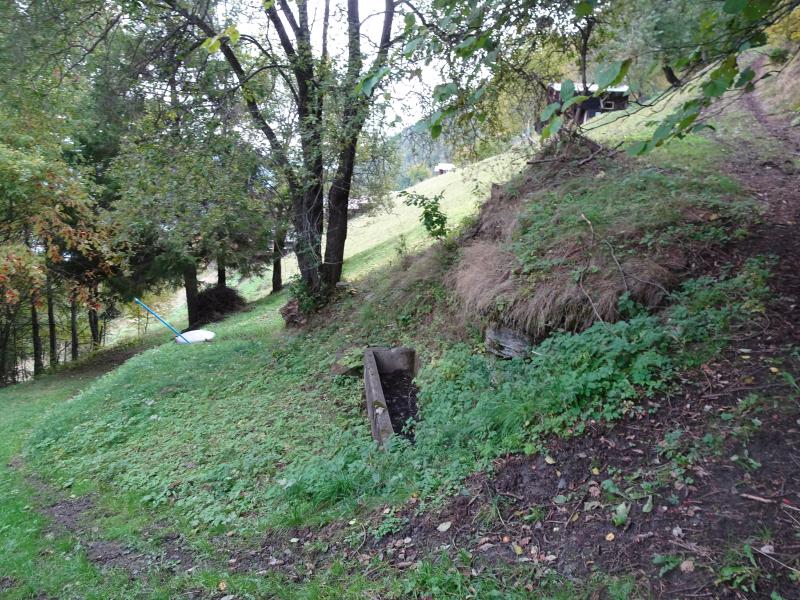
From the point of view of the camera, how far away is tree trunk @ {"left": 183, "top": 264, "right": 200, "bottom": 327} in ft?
63.3

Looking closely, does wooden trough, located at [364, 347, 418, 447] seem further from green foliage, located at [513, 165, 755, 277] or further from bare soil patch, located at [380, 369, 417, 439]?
green foliage, located at [513, 165, 755, 277]

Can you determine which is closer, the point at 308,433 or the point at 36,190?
the point at 308,433

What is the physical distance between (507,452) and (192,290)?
18.2 m

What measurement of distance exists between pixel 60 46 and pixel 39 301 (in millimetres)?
8981

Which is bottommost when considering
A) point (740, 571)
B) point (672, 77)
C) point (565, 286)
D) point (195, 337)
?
point (740, 571)

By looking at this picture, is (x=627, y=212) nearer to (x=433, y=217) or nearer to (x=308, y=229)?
(x=433, y=217)

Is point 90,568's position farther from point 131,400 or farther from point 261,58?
point 261,58

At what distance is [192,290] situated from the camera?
66.6 feet

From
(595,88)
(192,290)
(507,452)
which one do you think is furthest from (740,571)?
(192,290)

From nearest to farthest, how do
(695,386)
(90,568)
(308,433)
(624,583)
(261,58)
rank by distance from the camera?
(624,583) < (695,386) < (90,568) < (308,433) < (261,58)

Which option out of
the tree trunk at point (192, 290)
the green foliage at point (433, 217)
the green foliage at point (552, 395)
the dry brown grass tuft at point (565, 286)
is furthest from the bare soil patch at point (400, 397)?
the tree trunk at point (192, 290)

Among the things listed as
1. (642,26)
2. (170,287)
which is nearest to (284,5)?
(642,26)

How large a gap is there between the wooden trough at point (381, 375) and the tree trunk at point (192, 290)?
13.0m

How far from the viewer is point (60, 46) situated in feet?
30.5
